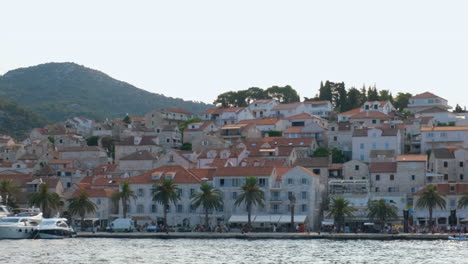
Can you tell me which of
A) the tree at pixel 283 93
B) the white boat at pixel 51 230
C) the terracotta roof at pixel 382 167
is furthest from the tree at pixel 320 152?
the tree at pixel 283 93

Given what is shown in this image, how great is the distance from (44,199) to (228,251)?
36940 mm

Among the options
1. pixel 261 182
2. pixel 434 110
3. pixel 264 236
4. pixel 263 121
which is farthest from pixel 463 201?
pixel 263 121

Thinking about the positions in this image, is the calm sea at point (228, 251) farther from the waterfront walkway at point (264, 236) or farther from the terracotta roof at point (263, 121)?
the terracotta roof at point (263, 121)

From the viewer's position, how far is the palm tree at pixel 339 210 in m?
96.6

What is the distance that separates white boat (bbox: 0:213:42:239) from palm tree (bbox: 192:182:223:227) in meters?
19.9

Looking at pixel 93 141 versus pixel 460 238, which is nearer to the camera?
pixel 460 238

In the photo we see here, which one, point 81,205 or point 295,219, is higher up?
point 81,205

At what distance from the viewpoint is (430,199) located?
314 ft

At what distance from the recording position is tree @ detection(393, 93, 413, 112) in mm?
170250

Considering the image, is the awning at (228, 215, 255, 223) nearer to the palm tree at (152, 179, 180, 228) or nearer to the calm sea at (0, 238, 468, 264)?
the palm tree at (152, 179, 180, 228)

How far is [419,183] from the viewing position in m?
106

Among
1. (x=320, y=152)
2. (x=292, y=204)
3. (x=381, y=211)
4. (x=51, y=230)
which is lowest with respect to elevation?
(x=51, y=230)

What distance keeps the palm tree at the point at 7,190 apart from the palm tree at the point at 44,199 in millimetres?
3832

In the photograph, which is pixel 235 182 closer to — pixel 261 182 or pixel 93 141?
pixel 261 182
